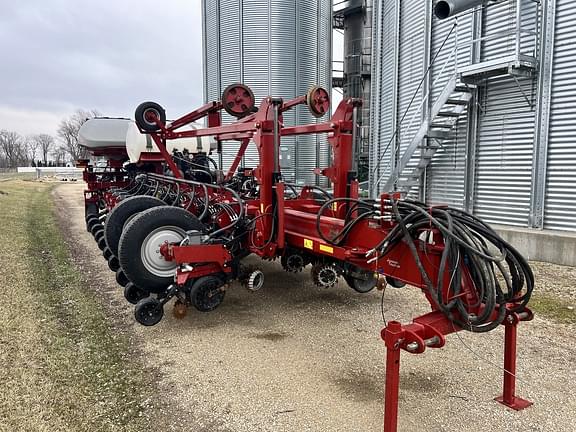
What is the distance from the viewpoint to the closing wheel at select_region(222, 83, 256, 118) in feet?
18.5

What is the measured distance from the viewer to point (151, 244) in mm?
4441

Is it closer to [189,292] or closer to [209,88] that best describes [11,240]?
[189,292]

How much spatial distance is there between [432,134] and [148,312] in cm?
610

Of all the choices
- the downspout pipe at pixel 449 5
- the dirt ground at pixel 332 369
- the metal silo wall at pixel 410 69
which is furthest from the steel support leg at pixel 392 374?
the metal silo wall at pixel 410 69

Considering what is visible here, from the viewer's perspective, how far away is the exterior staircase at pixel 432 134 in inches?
311

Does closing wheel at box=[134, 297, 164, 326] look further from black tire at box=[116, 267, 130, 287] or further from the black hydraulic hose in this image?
the black hydraulic hose

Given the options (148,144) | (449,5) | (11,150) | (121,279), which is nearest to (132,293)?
(121,279)

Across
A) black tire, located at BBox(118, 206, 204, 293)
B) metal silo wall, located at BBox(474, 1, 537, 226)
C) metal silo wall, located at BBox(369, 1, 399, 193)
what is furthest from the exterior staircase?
black tire, located at BBox(118, 206, 204, 293)

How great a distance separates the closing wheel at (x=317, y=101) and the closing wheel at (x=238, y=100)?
0.95m

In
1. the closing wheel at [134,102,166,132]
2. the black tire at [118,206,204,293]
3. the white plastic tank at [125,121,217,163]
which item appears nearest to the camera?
the black tire at [118,206,204,293]

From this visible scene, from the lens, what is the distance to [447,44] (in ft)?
28.0

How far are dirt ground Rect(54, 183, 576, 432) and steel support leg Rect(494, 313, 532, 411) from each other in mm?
60

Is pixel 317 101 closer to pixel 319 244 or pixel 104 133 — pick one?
pixel 319 244

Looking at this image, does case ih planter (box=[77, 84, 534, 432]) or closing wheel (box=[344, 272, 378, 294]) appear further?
closing wheel (box=[344, 272, 378, 294])
